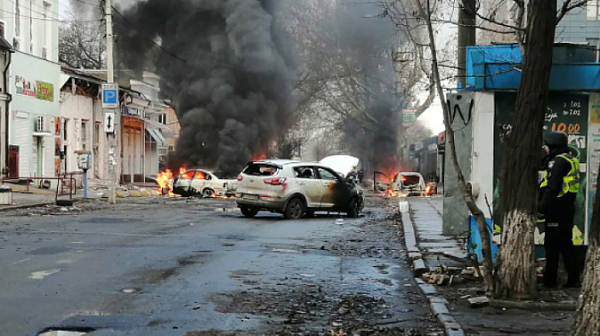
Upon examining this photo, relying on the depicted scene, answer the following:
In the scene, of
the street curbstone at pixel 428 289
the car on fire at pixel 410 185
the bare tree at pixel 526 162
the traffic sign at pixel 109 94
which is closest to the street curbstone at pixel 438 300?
the street curbstone at pixel 428 289

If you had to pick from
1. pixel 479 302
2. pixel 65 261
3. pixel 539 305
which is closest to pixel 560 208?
pixel 539 305

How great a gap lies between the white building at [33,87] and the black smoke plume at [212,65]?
1002 cm

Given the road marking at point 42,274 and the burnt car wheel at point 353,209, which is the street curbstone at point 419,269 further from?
the burnt car wheel at point 353,209

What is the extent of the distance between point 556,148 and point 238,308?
4.00 meters

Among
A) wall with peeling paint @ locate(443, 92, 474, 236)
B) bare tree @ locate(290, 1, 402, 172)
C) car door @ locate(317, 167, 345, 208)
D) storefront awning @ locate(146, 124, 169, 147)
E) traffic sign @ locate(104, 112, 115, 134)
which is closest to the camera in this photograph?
wall with peeling paint @ locate(443, 92, 474, 236)

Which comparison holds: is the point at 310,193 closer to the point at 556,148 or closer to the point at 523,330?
the point at 556,148

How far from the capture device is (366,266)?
467 inches

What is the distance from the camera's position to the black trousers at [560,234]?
8.80 meters

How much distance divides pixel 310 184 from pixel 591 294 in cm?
1678

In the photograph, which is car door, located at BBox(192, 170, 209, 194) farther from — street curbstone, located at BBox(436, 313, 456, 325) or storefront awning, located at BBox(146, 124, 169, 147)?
street curbstone, located at BBox(436, 313, 456, 325)

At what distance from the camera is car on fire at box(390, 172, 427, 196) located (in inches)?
1623

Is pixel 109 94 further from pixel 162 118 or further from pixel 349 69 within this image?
pixel 162 118

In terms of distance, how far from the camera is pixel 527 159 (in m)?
8.06

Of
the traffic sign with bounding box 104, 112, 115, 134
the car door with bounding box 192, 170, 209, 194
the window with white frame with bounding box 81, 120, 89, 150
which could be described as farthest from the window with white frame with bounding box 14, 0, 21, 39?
the car door with bounding box 192, 170, 209, 194
